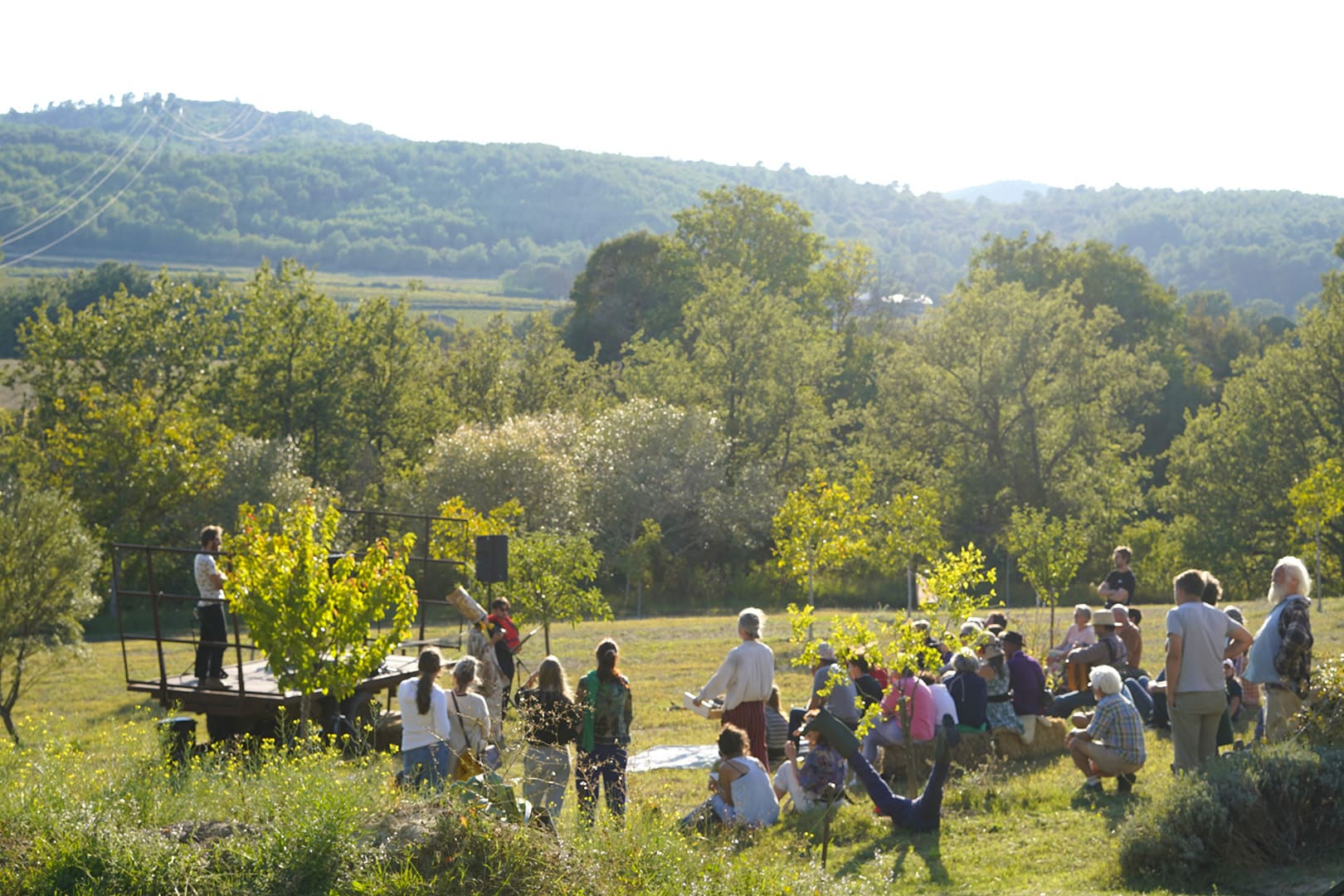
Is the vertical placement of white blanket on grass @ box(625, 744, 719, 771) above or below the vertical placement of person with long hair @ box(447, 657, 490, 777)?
below

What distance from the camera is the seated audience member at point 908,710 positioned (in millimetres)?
10156

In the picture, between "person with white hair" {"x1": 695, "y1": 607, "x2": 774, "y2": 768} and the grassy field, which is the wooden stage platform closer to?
"person with white hair" {"x1": 695, "y1": 607, "x2": 774, "y2": 768}

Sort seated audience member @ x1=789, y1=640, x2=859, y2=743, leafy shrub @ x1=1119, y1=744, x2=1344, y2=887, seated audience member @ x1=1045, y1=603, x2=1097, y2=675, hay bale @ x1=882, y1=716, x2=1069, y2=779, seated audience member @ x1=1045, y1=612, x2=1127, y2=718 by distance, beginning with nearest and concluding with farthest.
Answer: leafy shrub @ x1=1119, y1=744, x2=1344, y2=887 < seated audience member @ x1=789, y1=640, x2=859, y2=743 < hay bale @ x1=882, y1=716, x2=1069, y2=779 < seated audience member @ x1=1045, y1=612, x2=1127, y2=718 < seated audience member @ x1=1045, y1=603, x2=1097, y2=675

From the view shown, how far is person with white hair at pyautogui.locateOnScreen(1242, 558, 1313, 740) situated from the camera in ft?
29.1

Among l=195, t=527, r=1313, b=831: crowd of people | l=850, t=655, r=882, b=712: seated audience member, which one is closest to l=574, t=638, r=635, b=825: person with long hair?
l=195, t=527, r=1313, b=831: crowd of people

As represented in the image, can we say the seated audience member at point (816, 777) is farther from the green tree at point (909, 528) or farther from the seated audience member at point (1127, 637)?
the green tree at point (909, 528)

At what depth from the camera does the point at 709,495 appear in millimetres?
39781

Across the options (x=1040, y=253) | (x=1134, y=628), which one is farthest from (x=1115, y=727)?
(x=1040, y=253)

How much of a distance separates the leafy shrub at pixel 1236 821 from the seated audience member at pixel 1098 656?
418 centimetres

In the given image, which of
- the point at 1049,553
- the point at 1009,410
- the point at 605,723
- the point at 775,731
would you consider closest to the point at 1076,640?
the point at 775,731

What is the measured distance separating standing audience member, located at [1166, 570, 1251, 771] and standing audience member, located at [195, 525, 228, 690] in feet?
27.2

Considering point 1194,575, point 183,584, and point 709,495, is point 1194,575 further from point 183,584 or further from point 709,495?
point 183,584

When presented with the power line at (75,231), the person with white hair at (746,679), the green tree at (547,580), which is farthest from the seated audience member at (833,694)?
the power line at (75,231)

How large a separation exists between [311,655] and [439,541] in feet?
43.7
